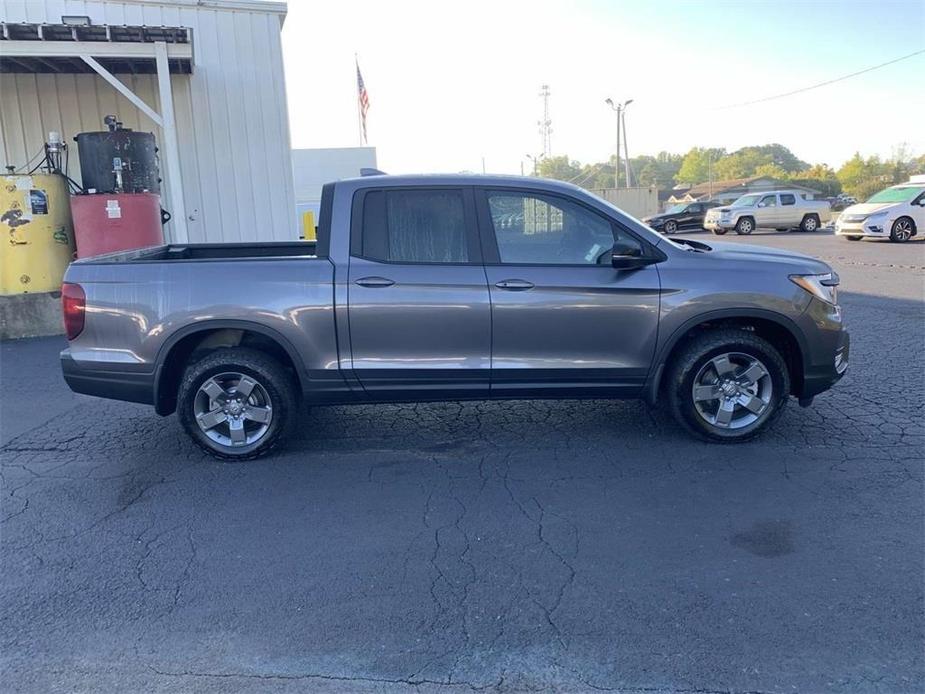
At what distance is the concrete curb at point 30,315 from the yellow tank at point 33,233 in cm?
14

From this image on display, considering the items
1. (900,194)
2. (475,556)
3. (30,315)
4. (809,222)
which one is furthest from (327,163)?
(475,556)

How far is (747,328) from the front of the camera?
4969mm

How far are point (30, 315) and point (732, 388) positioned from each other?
8.90m

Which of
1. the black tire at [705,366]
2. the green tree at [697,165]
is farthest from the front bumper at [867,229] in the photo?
the green tree at [697,165]

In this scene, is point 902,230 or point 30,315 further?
point 902,230

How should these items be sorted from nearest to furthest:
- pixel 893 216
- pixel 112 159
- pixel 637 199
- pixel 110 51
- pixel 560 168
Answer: pixel 112 159 → pixel 110 51 → pixel 893 216 → pixel 637 199 → pixel 560 168

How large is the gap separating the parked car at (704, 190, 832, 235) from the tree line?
160 feet

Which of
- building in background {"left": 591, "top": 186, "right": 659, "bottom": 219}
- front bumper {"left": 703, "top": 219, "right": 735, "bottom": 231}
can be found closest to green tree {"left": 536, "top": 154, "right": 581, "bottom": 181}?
building in background {"left": 591, "top": 186, "right": 659, "bottom": 219}

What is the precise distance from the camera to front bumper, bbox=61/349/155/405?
189 inches

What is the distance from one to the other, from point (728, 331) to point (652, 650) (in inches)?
105

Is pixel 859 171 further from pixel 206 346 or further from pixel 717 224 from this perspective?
pixel 206 346

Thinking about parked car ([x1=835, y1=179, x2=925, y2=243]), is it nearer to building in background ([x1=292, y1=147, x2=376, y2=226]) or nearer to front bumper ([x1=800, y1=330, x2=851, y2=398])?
building in background ([x1=292, y1=147, x2=376, y2=226])

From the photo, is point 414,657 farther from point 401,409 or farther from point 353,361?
point 401,409

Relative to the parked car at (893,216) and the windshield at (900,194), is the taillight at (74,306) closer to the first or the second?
the parked car at (893,216)
